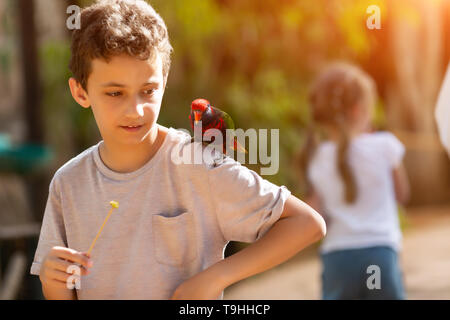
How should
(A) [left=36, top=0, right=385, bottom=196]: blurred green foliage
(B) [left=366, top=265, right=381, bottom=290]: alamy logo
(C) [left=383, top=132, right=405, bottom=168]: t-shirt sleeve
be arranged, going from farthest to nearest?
(A) [left=36, top=0, right=385, bottom=196]: blurred green foliage → (C) [left=383, top=132, right=405, bottom=168]: t-shirt sleeve → (B) [left=366, top=265, right=381, bottom=290]: alamy logo

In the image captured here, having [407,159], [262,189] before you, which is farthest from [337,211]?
[407,159]

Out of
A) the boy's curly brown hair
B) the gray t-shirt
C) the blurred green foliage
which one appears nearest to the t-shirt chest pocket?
the gray t-shirt

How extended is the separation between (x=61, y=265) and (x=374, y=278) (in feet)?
6.02

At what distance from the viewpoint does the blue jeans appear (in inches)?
115

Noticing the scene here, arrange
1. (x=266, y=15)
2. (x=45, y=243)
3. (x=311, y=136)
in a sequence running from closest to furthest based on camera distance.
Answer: (x=45, y=243) → (x=311, y=136) → (x=266, y=15)

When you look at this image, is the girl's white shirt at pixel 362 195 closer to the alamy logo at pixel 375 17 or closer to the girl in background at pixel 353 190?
the girl in background at pixel 353 190

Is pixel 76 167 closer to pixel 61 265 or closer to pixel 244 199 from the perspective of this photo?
pixel 61 265

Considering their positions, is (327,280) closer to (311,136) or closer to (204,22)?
(311,136)

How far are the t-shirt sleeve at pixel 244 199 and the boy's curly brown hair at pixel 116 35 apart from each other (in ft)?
0.97

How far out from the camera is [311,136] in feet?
12.5

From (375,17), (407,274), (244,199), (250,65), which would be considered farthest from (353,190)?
(250,65)

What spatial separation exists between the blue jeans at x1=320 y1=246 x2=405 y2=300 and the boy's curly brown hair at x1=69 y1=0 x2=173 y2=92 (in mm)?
1741

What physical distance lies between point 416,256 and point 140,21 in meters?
5.13

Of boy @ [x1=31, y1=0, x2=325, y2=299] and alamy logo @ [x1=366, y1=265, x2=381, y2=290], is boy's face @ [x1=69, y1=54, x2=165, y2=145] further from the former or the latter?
alamy logo @ [x1=366, y1=265, x2=381, y2=290]
